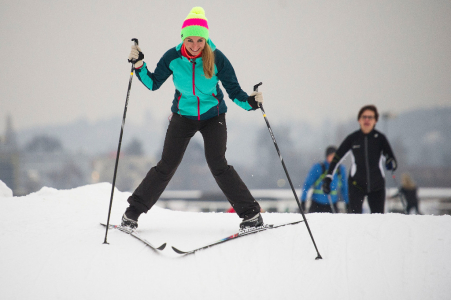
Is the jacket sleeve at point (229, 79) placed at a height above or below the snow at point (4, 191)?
above

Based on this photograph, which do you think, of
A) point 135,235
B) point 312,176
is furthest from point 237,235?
point 312,176

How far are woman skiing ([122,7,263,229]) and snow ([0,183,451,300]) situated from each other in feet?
1.07

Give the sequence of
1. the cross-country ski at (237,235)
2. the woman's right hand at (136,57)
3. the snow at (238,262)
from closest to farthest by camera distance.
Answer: the snow at (238,262)
the cross-country ski at (237,235)
the woman's right hand at (136,57)

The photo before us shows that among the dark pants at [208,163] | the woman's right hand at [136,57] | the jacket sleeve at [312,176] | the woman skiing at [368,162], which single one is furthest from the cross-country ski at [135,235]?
the jacket sleeve at [312,176]

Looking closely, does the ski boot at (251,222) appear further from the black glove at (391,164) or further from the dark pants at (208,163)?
the black glove at (391,164)

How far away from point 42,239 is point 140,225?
0.85 metres

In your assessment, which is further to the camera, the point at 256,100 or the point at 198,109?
the point at 198,109

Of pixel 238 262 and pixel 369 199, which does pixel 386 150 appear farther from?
pixel 238 262

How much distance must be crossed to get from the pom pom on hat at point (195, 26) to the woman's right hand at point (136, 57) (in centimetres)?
37

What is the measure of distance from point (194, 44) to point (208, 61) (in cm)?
17

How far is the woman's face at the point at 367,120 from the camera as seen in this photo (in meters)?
4.01

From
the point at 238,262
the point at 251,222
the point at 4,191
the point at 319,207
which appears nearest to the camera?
the point at 238,262

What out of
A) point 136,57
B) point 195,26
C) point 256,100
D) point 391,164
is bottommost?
point 391,164

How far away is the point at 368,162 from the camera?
391cm
